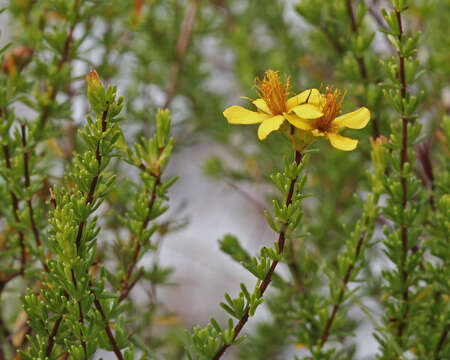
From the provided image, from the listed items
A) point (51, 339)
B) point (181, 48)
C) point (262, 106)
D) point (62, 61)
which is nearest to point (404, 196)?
point (262, 106)

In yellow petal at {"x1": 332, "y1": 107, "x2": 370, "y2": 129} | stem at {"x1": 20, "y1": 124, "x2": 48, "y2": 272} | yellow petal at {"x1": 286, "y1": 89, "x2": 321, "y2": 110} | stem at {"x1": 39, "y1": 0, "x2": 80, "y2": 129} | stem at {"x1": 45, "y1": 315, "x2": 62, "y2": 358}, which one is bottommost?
stem at {"x1": 45, "y1": 315, "x2": 62, "y2": 358}

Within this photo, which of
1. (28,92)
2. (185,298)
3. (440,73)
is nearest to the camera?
(28,92)

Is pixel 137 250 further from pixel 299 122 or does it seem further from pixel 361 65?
pixel 361 65

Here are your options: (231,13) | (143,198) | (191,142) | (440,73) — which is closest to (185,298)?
(191,142)

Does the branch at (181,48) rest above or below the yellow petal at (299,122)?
above

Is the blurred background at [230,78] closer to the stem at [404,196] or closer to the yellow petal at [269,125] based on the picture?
the stem at [404,196]

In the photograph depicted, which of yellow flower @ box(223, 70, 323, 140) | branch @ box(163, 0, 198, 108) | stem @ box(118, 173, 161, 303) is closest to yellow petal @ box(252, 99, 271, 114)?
yellow flower @ box(223, 70, 323, 140)

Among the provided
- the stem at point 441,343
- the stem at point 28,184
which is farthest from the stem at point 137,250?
the stem at point 441,343

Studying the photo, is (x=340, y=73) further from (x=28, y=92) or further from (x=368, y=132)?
(x=28, y=92)

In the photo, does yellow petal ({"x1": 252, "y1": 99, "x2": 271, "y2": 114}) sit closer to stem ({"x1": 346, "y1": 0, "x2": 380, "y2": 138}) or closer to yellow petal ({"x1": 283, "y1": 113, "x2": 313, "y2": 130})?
yellow petal ({"x1": 283, "y1": 113, "x2": 313, "y2": 130})
